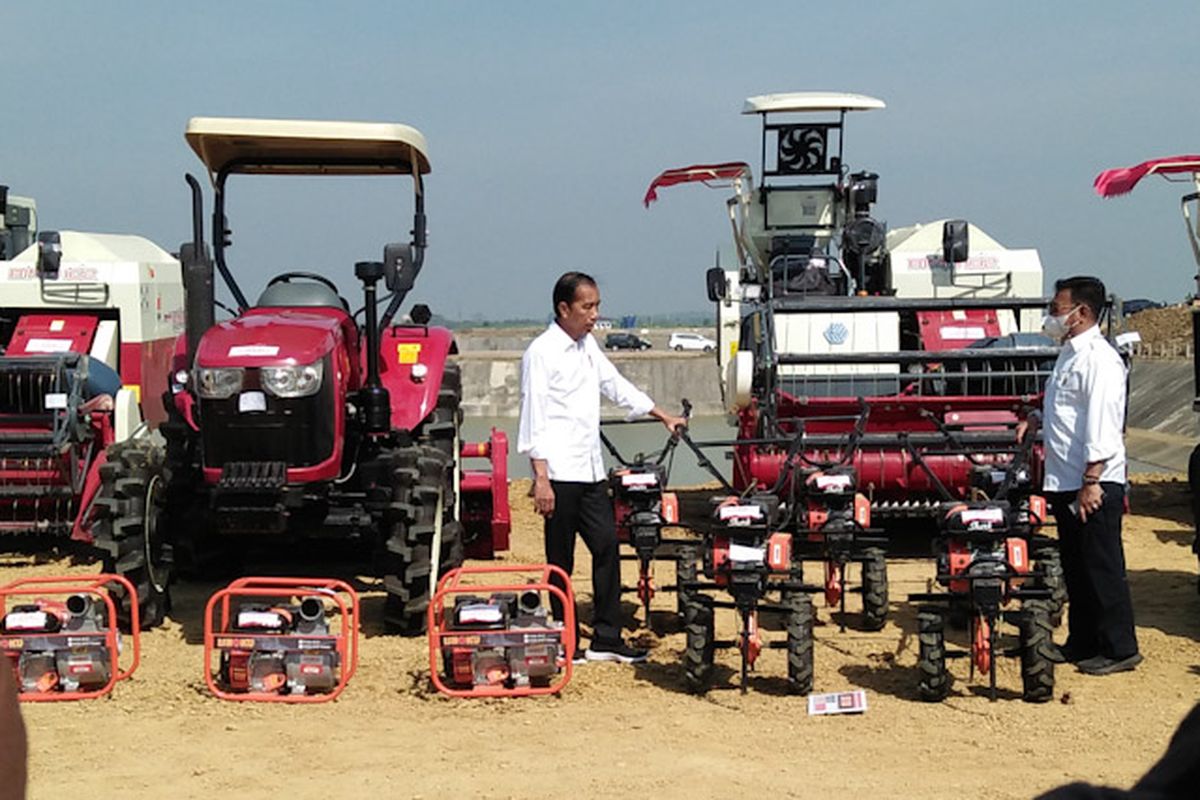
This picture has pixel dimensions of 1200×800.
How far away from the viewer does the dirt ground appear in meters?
5.31

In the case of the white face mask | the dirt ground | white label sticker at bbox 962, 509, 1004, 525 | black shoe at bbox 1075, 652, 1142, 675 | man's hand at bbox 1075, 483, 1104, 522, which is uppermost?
the white face mask

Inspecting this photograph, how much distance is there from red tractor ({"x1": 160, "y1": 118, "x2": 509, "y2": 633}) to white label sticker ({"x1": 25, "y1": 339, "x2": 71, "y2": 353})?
2.88 metres

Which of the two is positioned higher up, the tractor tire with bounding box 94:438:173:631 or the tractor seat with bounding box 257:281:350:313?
the tractor seat with bounding box 257:281:350:313

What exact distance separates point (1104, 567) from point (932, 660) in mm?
1153

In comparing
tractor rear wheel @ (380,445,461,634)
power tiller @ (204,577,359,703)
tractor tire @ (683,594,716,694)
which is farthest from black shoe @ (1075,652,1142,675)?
power tiller @ (204,577,359,703)

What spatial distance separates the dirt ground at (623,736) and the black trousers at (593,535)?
288 mm

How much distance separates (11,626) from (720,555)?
3.11 meters

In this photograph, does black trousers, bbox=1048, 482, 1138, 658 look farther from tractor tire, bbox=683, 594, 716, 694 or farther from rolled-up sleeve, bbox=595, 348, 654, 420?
rolled-up sleeve, bbox=595, 348, 654, 420

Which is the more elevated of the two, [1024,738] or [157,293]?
[157,293]

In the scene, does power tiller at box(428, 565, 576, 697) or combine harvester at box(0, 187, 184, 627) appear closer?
power tiller at box(428, 565, 576, 697)

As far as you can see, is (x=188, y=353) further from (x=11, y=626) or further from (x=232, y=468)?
(x=11, y=626)

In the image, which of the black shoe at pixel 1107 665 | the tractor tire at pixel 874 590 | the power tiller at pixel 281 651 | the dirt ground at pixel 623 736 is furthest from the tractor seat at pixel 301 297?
the black shoe at pixel 1107 665

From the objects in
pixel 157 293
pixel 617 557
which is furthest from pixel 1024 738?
pixel 157 293

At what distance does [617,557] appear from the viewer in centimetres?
710
